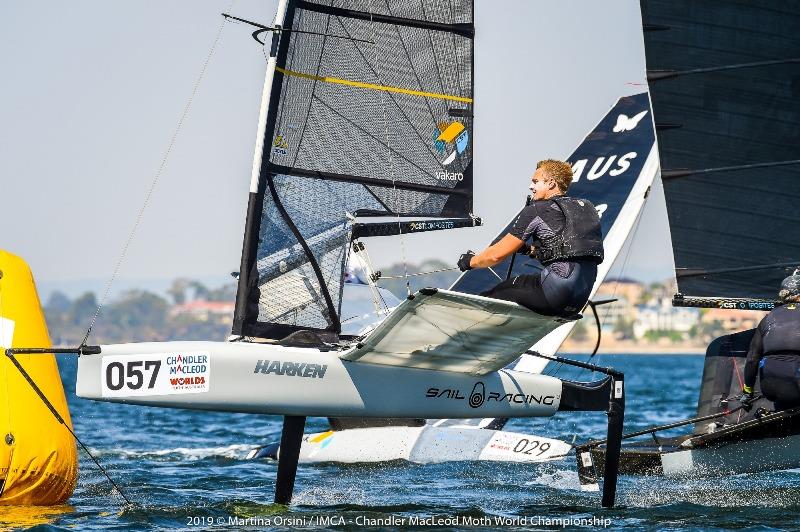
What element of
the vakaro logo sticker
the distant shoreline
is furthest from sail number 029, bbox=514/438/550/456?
the distant shoreline

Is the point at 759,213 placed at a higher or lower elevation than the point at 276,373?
higher

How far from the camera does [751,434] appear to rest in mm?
9359

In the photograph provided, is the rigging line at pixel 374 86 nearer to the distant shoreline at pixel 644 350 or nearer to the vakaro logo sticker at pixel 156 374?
the vakaro logo sticker at pixel 156 374

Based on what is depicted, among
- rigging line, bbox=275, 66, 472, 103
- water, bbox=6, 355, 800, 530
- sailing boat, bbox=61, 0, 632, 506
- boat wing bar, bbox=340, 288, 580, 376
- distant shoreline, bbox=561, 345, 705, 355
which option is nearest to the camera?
boat wing bar, bbox=340, 288, 580, 376

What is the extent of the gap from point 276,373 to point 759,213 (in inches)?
191

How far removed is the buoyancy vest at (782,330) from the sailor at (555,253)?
223 cm

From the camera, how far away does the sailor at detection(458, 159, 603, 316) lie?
712 cm

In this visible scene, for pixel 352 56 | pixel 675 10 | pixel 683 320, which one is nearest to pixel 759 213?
pixel 675 10

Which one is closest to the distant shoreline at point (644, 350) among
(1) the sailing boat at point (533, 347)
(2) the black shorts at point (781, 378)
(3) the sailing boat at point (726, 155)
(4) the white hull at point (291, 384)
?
(1) the sailing boat at point (533, 347)

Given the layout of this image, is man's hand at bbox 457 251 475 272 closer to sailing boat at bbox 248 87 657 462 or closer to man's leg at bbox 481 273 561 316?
man's leg at bbox 481 273 561 316

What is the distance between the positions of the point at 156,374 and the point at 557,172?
2498 mm

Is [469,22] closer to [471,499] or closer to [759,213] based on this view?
[759,213]

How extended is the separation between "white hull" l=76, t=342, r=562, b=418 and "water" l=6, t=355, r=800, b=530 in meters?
0.62

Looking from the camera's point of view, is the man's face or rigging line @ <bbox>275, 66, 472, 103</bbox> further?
rigging line @ <bbox>275, 66, 472, 103</bbox>
